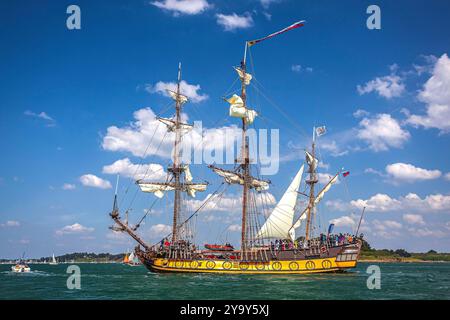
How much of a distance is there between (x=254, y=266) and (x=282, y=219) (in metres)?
11.4

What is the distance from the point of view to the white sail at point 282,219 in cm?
7150

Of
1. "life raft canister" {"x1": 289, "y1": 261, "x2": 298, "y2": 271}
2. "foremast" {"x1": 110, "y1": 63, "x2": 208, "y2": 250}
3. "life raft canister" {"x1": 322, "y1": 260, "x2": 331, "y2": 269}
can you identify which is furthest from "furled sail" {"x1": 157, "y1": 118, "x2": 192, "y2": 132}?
"life raft canister" {"x1": 322, "y1": 260, "x2": 331, "y2": 269}

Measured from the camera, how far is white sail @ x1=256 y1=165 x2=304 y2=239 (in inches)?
2815

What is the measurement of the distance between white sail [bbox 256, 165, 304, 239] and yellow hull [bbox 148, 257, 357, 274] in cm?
784

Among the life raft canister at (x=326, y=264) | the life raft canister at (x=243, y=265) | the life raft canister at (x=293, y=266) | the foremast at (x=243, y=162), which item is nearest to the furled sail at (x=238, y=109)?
the foremast at (x=243, y=162)

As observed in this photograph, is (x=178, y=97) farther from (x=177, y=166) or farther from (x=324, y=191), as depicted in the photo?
(x=324, y=191)

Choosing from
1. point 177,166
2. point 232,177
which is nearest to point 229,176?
point 232,177

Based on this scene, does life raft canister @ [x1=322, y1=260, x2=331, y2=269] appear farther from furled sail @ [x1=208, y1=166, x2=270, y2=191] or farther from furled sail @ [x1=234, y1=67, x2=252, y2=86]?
furled sail @ [x1=234, y1=67, x2=252, y2=86]

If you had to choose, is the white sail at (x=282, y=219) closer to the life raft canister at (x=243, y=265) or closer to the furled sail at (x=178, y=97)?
the life raft canister at (x=243, y=265)

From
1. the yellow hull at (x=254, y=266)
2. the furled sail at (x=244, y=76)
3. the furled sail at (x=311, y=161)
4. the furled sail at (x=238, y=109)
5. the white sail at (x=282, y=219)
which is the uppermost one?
the furled sail at (x=244, y=76)

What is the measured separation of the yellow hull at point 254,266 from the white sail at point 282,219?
25.7 ft
